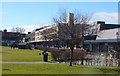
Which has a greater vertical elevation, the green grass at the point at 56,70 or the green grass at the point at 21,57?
the green grass at the point at 21,57

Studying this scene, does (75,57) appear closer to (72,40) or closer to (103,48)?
(72,40)

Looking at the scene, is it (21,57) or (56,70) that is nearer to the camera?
(56,70)

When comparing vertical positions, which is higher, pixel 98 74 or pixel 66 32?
pixel 66 32

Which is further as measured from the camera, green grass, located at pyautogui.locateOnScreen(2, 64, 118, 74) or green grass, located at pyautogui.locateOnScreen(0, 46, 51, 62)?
green grass, located at pyautogui.locateOnScreen(0, 46, 51, 62)

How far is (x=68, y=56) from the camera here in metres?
39.0

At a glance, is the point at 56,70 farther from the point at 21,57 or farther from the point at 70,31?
the point at 21,57

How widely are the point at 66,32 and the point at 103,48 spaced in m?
56.8

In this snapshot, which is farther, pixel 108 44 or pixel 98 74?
pixel 108 44

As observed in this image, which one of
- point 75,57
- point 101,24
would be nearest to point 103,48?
point 101,24

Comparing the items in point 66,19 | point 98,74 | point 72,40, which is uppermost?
point 66,19

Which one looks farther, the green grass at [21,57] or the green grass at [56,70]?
the green grass at [21,57]

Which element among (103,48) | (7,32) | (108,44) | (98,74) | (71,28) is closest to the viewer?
(98,74)

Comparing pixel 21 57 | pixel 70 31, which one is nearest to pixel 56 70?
pixel 70 31

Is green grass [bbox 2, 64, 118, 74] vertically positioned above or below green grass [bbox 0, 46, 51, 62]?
below
